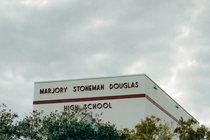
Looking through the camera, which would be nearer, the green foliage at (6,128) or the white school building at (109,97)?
the green foliage at (6,128)

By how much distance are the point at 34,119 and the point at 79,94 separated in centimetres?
1346

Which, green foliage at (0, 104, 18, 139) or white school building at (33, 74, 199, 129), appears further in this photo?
white school building at (33, 74, 199, 129)

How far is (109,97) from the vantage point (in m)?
46.4

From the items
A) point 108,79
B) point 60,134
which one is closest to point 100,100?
point 108,79

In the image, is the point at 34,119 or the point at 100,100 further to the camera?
the point at 100,100

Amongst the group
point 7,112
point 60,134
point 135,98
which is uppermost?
point 135,98

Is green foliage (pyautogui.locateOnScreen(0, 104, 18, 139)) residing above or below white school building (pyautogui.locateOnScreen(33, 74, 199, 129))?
below

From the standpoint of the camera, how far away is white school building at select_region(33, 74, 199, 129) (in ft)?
149

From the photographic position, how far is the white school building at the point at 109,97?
45438 millimetres

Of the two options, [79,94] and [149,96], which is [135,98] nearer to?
[149,96]

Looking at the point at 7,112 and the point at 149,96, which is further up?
the point at 149,96

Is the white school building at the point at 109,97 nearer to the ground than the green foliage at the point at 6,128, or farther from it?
farther from it

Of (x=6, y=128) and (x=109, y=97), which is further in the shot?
(x=109, y=97)

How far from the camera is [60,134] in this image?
30719 millimetres
